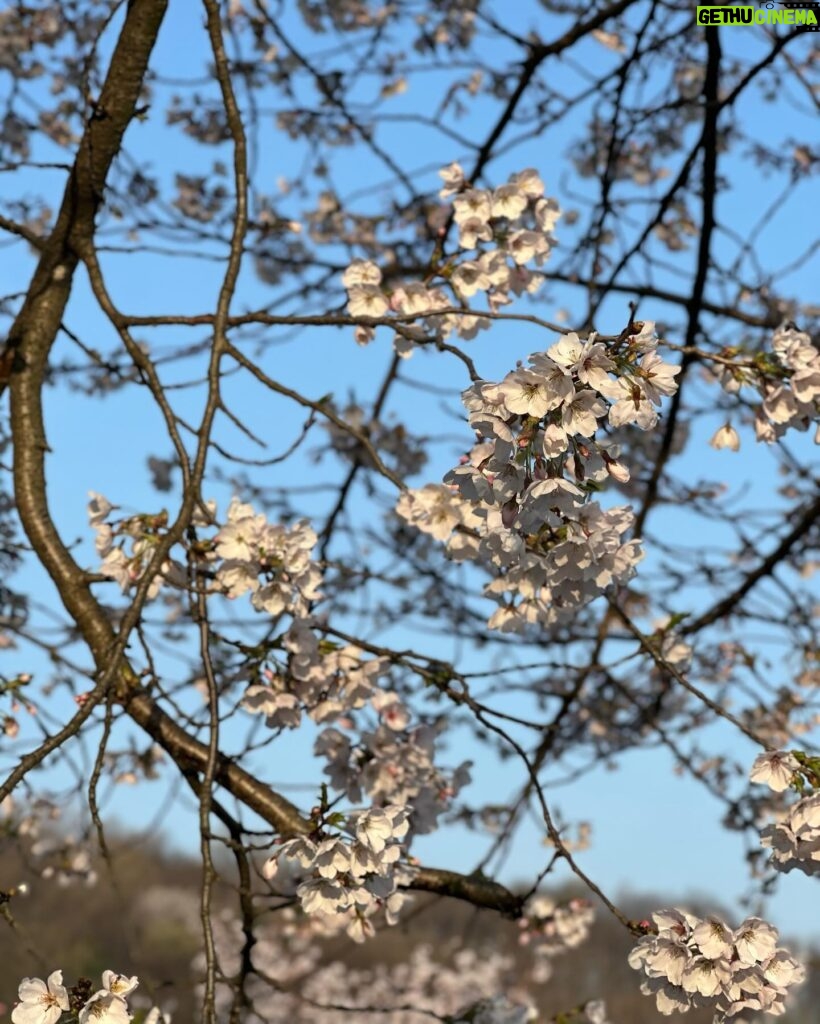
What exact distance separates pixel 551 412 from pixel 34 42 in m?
4.48

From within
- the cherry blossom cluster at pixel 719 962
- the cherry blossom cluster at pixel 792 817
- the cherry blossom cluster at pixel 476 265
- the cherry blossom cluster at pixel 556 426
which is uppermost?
the cherry blossom cluster at pixel 476 265

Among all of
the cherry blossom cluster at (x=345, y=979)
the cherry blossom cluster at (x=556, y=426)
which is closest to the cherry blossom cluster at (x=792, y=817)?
the cherry blossom cluster at (x=556, y=426)

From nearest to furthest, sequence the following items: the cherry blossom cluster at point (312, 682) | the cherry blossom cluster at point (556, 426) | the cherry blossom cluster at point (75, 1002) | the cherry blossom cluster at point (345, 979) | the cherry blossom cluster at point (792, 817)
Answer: the cherry blossom cluster at point (556, 426) → the cherry blossom cluster at point (75, 1002) → the cherry blossom cluster at point (792, 817) → the cherry blossom cluster at point (312, 682) → the cherry blossom cluster at point (345, 979)

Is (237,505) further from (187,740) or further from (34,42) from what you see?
(34,42)

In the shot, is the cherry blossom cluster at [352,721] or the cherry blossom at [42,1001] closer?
the cherry blossom at [42,1001]

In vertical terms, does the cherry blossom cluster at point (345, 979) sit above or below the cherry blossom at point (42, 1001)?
above

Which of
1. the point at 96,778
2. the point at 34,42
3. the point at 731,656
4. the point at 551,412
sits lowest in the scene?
the point at 96,778

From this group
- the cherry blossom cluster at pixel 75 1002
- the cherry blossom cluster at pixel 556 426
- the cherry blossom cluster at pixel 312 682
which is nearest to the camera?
the cherry blossom cluster at pixel 556 426

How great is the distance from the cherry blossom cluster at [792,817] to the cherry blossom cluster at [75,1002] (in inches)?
41.9

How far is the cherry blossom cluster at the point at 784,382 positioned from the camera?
8.08ft

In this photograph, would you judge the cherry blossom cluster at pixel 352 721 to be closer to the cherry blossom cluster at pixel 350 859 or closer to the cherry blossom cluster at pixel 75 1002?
the cherry blossom cluster at pixel 350 859

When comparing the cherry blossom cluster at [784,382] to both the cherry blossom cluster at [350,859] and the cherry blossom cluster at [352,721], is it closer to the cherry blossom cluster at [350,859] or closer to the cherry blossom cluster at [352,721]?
the cherry blossom cluster at [352,721]

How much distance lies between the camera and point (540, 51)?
403 cm

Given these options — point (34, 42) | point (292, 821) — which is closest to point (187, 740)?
point (292, 821)
